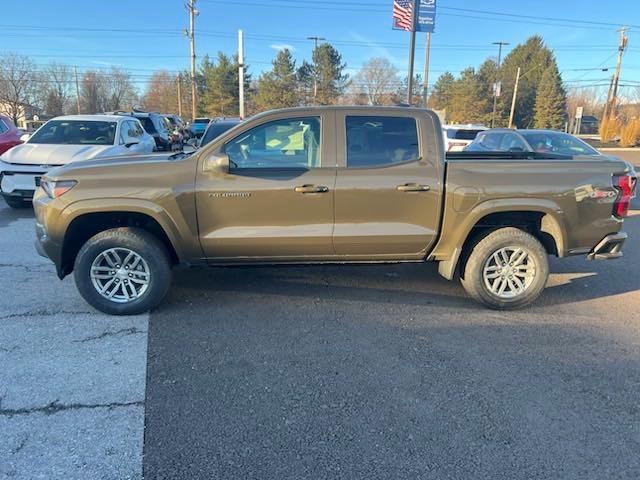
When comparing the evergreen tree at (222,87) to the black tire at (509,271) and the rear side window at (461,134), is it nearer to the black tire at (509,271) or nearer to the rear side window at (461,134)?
the rear side window at (461,134)

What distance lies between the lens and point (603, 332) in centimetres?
422

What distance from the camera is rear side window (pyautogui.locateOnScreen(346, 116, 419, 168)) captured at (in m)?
4.41

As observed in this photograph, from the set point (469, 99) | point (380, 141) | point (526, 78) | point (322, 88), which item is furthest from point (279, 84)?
point (380, 141)

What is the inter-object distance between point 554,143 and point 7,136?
13132 millimetres

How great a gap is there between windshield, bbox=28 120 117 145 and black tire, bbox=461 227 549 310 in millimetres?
7994

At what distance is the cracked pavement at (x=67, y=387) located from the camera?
99.7 inches

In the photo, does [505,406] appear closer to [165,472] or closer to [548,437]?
[548,437]

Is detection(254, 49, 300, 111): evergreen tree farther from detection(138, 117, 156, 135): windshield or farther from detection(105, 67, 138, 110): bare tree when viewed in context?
detection(138, 117, 156, 135): windshield

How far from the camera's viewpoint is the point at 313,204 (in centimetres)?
434

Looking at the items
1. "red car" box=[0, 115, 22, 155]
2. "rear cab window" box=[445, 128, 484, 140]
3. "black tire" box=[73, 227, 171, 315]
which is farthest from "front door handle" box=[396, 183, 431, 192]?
"rear cab window" box=[445, 128, 484, 140]

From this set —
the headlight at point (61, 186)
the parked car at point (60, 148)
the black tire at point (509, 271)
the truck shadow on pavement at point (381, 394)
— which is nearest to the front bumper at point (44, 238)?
the headlight at point (61, 186)

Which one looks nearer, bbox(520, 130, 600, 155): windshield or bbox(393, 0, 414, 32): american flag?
bbox(520, 130, 600, 155): windshield

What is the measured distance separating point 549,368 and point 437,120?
7.79 feet

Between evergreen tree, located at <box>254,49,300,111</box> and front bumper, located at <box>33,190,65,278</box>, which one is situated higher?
evergreen tree, located at <box>254,49,300,111</box>
